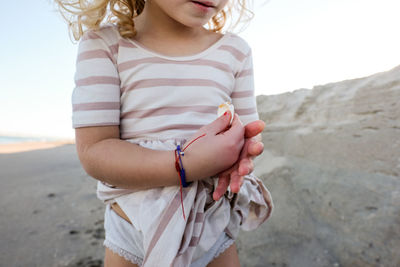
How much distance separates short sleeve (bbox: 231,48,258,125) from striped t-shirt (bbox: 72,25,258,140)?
0.13 meters

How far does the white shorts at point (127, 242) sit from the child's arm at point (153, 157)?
0.18 meters

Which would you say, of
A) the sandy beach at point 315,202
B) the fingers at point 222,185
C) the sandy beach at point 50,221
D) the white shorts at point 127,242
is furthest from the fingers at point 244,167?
the sandy beach at point 50,221

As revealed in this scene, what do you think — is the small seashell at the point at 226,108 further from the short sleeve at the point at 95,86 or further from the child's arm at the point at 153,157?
the short sleeve at the point at 95,86

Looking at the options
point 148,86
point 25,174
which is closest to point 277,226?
point 148,86

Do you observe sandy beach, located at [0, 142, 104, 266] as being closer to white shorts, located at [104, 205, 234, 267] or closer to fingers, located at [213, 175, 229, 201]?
white shorts, located at [104, 205, 234, 267]

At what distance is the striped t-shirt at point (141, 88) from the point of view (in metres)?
0.93

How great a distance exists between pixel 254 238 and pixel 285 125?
1.21 metres

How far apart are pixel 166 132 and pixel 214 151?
0.83 ft

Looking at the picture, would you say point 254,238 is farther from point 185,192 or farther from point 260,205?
point 185,192

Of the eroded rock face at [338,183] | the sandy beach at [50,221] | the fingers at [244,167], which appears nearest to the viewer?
the fingers at [244,167]

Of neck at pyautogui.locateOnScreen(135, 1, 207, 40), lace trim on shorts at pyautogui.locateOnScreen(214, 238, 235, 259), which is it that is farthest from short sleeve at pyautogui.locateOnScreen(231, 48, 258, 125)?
lace trim on shorts at pyautogui.locateOnScreen(214, 238, 235, 259)

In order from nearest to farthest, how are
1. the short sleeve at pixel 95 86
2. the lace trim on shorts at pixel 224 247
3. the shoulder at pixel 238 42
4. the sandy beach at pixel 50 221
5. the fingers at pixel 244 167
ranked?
the fingers at pixel 244 167
the short sleeve at pixel 95 86
the lace trim on shorts at pixel 224 247
the shoulder at pixel 238 42
the sandy beach at pixel 50 221

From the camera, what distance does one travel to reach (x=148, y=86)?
101 cm

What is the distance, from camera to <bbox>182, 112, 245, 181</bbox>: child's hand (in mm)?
820
